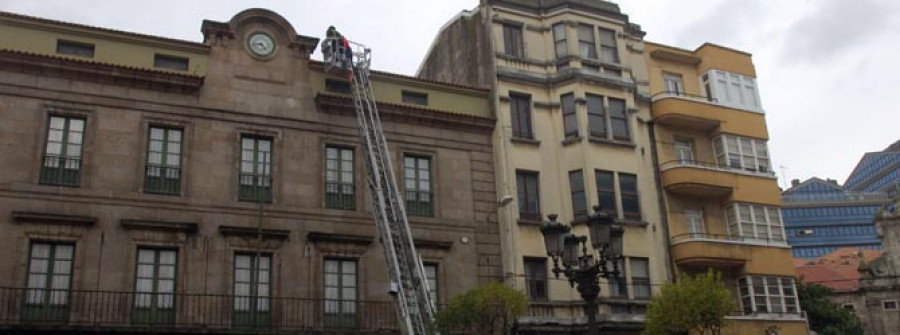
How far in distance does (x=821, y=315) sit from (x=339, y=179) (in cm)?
3582

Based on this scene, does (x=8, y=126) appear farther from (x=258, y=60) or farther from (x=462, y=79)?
(x=462, y=79)

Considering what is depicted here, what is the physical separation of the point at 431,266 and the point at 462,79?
7528mm

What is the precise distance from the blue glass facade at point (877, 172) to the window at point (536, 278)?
108m

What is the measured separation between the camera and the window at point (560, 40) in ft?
94.2

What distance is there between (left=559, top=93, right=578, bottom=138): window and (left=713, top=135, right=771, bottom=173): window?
575 centimetres

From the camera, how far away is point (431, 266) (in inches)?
963

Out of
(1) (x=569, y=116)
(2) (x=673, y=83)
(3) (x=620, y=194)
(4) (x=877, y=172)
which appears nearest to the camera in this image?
(3) (x=620, y=194)

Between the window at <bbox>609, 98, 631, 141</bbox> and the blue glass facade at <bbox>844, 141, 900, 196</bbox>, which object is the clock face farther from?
the blue glass facade at <bbox>844, 141, 900, 196</bbox>

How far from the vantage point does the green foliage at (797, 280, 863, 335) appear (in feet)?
164

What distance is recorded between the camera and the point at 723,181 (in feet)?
96.0

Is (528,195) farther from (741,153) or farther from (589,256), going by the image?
(589,256)

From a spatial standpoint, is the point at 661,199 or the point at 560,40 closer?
the point at 661,199

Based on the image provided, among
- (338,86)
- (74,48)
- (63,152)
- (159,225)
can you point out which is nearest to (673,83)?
(338,86)

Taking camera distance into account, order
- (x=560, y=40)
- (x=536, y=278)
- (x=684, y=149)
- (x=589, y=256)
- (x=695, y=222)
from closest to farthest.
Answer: (x=589, y=256), (x=536, y=278), (x=560, y=40), (x=695, y=222), (x=684, y=149)
